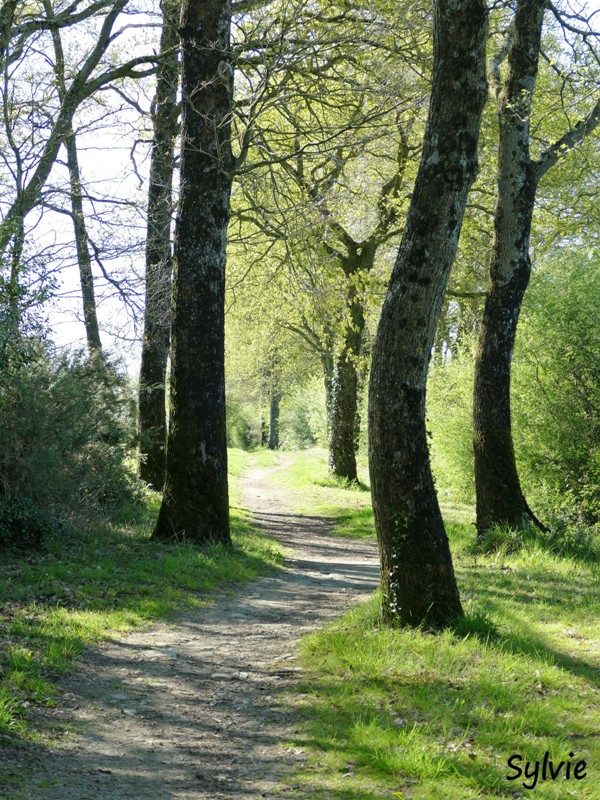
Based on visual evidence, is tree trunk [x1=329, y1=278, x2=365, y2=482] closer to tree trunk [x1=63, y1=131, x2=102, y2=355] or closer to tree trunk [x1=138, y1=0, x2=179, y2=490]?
tree trunk [x1=138, y1=0, x2=179, y2=490]

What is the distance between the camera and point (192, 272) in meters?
10.5

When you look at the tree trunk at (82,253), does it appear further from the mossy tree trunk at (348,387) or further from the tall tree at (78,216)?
the mossy tree trunk at (348,387)

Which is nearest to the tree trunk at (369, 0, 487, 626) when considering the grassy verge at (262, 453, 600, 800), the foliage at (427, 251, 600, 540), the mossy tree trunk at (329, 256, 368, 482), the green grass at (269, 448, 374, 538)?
the grassy verge at (262, 453, 600, 800)

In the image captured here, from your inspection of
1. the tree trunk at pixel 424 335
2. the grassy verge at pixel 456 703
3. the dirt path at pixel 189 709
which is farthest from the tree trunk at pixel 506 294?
the tree trunk at pixel 424 335

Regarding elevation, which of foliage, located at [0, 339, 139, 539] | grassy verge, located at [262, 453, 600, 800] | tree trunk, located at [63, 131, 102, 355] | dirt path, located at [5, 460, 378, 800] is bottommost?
dirt path, located at [5, 460, 378, 800]

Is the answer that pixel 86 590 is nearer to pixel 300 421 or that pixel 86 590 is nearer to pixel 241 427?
pixel 300 421

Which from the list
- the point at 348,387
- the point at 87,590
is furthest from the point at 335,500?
the point at 87,590

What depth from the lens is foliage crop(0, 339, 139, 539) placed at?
9.61 m

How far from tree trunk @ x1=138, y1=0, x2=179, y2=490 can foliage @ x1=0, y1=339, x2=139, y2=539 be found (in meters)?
1.46

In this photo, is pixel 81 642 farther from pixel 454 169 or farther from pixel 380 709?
pixel 454 169

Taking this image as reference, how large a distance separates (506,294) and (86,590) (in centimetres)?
689

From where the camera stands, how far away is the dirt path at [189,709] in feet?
13.5

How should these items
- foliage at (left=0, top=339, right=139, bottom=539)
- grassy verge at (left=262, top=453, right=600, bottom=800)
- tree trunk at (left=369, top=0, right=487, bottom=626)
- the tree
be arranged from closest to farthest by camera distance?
1. grassy verge at (left=262, top=453, right=600, bottom=800)
2. tree trunk at (left=369, top=0, right=487, bottom=626)
3. foliage at (left=0, top=339, right=139, bottom=539)
4. the tree

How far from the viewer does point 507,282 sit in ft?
35.0
